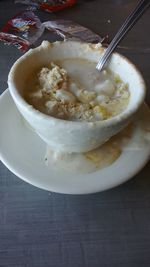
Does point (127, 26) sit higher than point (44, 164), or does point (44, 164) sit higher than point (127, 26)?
point (127, 26)

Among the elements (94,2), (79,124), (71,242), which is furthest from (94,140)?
(94,2)

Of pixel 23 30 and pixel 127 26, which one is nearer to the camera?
pixel 127 26

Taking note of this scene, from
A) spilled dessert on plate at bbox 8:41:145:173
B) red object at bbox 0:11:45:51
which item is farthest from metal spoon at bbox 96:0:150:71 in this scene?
red object at bbox 0:11:45:51

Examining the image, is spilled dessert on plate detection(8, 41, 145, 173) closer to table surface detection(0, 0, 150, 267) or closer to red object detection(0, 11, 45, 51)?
table surface detection(0, 0, 150, 267)

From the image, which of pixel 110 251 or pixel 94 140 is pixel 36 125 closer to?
pixel 94 140

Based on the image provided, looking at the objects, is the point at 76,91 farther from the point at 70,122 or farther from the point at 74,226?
the point at 74,226

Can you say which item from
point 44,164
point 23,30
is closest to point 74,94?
point 44,164

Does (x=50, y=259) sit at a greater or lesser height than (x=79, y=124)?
lesser
